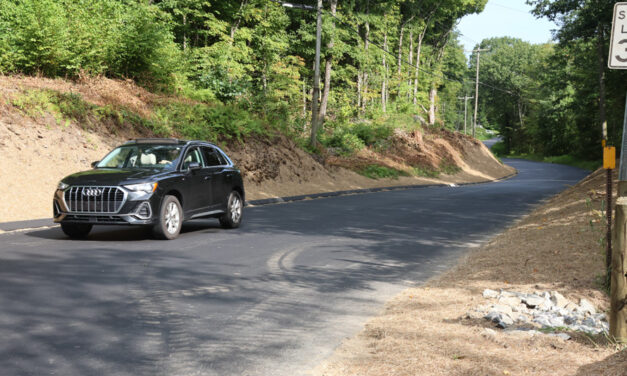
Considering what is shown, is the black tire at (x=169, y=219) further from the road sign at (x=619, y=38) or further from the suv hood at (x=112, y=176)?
the road sign at (x=619, y=38)

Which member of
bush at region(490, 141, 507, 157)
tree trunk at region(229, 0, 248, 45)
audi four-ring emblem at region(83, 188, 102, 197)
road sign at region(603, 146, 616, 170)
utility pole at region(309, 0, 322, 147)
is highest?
tree trunk at region(229, 0, 248, 45)

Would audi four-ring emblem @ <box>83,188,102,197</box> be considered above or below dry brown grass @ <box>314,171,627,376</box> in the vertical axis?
above

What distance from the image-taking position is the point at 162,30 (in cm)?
2617

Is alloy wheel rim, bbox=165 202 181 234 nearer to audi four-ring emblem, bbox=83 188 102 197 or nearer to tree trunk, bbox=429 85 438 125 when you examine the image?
audi four-ring emblem, bbox=83 188 102 197

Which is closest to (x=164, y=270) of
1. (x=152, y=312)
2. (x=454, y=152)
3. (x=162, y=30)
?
(x=152, y=312)

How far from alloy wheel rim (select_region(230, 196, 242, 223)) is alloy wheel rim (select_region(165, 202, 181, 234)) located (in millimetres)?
1917

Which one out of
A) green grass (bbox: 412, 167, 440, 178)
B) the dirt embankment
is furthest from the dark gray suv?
green grass (bbox: 412, 167, 440, 178)

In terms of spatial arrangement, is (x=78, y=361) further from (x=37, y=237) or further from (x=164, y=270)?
(x=37, y=237)

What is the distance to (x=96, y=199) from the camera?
10.2m

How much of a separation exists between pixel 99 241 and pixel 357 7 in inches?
1779

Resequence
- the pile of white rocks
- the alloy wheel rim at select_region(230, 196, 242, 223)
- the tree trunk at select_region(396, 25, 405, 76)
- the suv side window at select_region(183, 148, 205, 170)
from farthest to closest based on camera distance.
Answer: the tree trunk at select_region(396, 25, 405, 76) < the alloy wheel rim at select_region(230, 196, 242, 223) < the suv side window at select_region(183, 148, 205, 170) < the pile of white rocks

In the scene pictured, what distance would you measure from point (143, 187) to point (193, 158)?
6.49 feet

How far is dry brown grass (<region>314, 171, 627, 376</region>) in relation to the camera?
4.36 meters

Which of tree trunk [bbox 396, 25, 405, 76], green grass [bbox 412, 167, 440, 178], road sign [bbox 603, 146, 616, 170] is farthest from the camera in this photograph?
tree trunk [bbox 396, 25, 405, 76]
